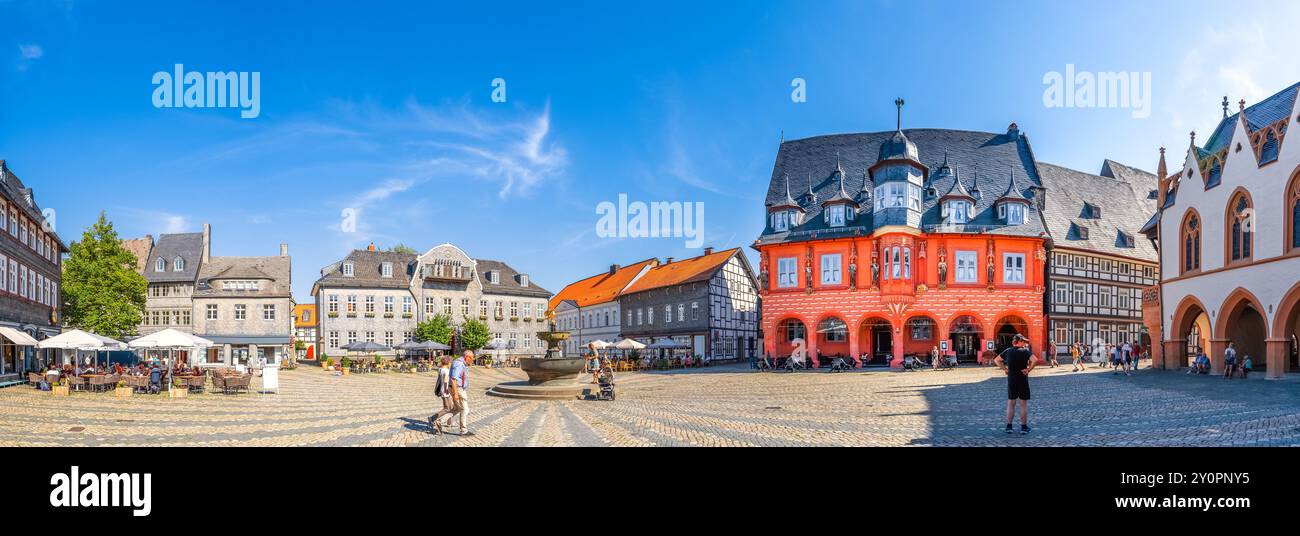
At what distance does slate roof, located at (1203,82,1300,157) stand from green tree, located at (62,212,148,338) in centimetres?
5239

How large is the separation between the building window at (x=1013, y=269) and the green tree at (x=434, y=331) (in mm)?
37526

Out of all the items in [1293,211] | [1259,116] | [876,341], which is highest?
[1259,116]

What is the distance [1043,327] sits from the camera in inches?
1626

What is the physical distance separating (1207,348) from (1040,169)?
1537 cm

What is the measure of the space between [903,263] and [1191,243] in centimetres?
1199

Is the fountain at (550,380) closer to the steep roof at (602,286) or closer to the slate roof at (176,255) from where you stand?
the steep roof at (602,286)

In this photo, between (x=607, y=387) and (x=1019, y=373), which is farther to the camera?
(x=607, y=387)

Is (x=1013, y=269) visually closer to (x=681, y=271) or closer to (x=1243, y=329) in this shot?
(x=1243, y=329)

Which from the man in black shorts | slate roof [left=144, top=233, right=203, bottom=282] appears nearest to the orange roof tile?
slate roof [left=144, top=233, right=203, bottom=282]

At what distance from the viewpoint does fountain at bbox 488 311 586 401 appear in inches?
795

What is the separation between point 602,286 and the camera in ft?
229

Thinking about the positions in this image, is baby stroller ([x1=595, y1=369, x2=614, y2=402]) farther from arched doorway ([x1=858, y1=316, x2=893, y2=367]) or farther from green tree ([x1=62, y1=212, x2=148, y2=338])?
green tree ([x1=62, y1=212, x2=148, y2=338])

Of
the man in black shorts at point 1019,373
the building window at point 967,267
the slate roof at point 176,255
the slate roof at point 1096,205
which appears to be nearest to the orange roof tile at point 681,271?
the building window at point 967,267

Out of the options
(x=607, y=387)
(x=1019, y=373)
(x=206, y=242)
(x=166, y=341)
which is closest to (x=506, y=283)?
(x=206, y=242)
